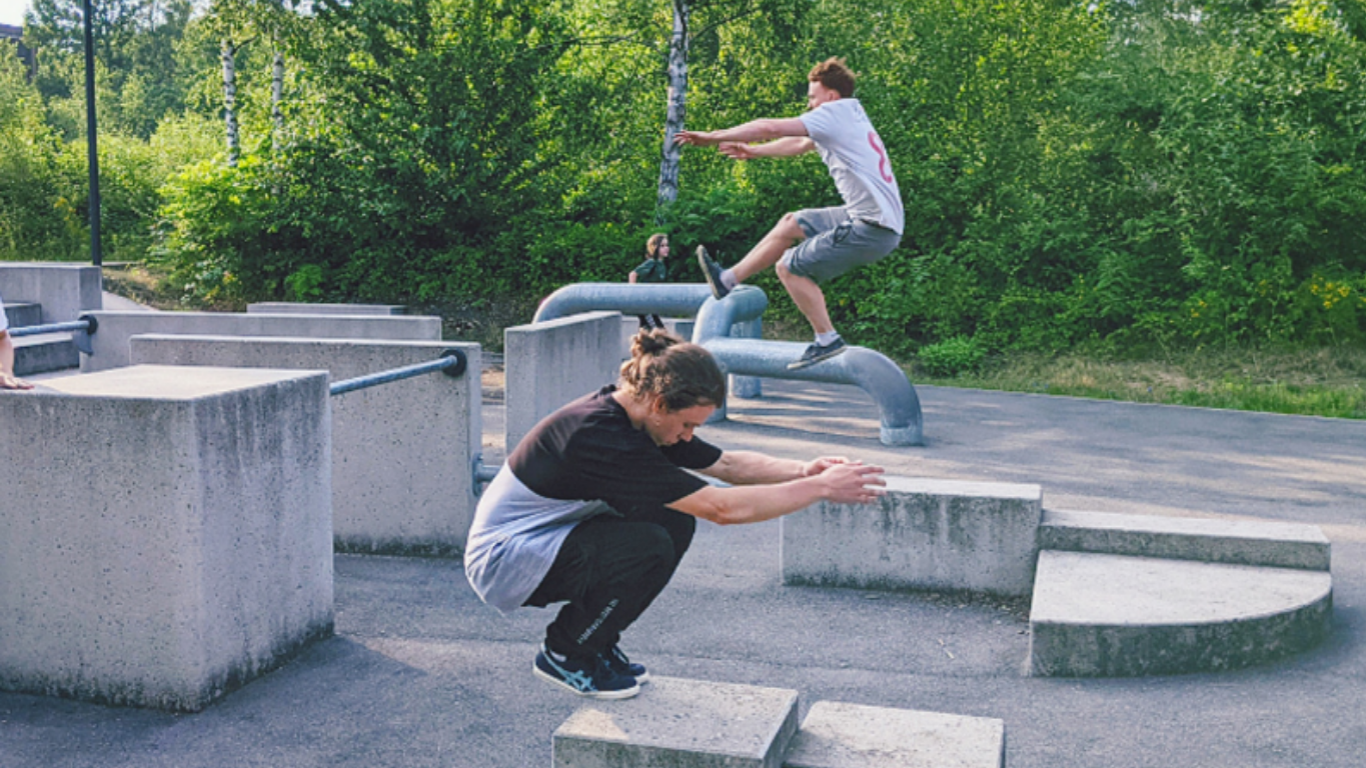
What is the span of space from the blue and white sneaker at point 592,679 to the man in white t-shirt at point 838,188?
3577mm

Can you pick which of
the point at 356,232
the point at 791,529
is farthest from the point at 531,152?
the point at 791,529

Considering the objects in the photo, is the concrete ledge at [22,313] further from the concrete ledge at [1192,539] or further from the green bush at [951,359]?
the concrete ledge at [1192,539]

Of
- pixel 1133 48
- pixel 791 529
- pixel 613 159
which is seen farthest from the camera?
pixel 613 159

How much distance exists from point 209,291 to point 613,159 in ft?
26.9

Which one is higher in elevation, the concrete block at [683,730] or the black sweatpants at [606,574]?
the black sweatpants at [606,574]

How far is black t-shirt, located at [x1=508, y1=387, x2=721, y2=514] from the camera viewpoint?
13.4 feet

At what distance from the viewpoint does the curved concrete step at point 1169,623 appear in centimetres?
556

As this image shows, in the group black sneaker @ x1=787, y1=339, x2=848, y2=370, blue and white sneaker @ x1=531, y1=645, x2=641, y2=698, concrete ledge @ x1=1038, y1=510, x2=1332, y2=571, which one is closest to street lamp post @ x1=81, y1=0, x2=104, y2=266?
black sneaker @ x1=787, y1=339, x2=848, y2=370

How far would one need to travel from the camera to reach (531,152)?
2300cm

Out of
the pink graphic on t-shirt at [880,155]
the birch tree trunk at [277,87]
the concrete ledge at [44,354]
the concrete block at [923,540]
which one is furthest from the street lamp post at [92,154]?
the concrete block at [923,540]

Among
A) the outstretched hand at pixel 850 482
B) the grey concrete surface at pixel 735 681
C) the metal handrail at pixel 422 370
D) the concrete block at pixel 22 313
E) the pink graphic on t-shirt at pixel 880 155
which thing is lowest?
the grey concrete surface at pixel 735 681

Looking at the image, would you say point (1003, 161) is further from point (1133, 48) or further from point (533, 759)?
point (533, 759)

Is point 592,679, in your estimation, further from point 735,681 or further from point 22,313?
point 22,313

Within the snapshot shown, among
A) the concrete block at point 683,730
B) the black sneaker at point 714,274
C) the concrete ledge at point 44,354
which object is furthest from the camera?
the concrete ledge at point 44,354
